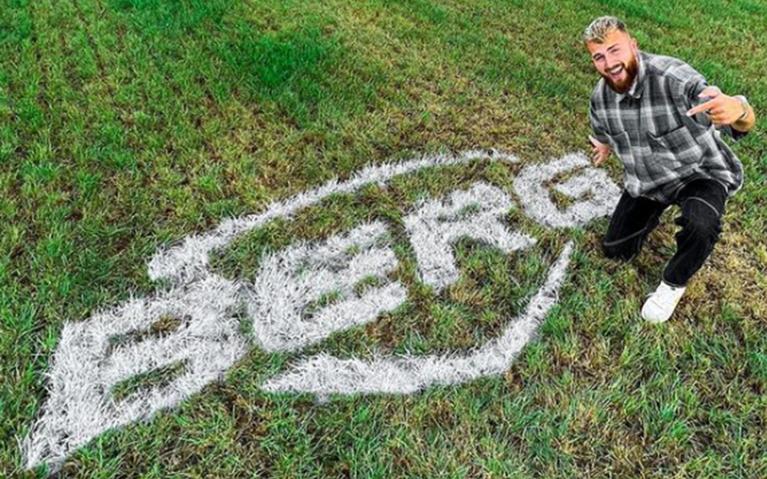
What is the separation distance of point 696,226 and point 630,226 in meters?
0.44

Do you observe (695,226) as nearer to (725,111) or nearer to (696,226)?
(696,226)

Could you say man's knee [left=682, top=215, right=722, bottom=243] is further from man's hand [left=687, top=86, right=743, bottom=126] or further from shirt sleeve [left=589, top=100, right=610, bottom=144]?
shirt sleeve [left=589, top=100, right=610, bottom=144]

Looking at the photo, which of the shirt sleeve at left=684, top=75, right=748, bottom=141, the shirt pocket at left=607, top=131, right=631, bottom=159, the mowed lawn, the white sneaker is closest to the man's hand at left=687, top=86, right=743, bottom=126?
the shirt sleeve at left=684, top=75, right=748, bottom=141

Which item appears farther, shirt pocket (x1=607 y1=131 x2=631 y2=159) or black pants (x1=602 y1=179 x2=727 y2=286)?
shirt pocket (x1=607 y1=131 x2=631 y2=159)

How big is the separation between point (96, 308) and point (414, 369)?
4.25 ft

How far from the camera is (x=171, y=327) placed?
92.7 inches

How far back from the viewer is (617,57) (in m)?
2.46

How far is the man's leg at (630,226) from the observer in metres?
2.79

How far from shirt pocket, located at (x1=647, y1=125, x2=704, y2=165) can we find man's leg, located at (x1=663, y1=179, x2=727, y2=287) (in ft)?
0.37

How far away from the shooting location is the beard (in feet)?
8.12

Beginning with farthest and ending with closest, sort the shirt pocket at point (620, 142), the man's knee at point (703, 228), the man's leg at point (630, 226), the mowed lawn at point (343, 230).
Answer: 1. the man's leg at point (630, 226)
2. the shirt pocket at point (620, 142)
3. the man's knee at point (703, 228)
4. the mowed lawn at point (343, 230)

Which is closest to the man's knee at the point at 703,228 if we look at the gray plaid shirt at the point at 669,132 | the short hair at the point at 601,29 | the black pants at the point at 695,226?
the black pants at the point at 695,226

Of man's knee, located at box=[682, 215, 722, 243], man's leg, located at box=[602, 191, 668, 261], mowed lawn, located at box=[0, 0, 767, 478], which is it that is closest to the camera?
mowed lawn, located at box=[0, 0, 767, 478]

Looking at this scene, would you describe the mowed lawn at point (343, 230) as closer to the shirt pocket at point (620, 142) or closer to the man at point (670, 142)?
the man at point (670, 142)
